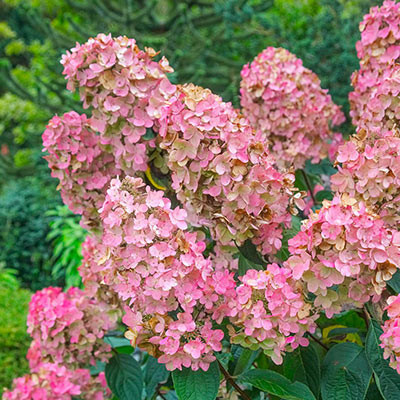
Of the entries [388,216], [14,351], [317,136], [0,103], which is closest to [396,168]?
[388,216]

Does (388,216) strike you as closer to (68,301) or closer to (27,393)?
(68,301)

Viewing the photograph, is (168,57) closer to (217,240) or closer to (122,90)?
(122,90)

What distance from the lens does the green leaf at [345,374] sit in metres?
0.86

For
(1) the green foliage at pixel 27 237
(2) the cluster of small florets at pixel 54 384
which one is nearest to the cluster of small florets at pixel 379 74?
(2) the cluster of small florets at pixel 54 384

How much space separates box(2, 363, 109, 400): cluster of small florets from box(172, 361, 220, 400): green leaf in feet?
1.77

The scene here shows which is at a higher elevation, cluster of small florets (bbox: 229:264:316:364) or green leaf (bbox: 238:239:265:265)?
green leaf (bbox: 238:239:265:265)

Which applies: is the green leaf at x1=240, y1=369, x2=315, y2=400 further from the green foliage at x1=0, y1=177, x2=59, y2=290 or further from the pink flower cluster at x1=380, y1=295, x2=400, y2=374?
the green foliage at x1=0, y1=177, x2=59, y2=290

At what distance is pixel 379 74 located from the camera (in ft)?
3.86

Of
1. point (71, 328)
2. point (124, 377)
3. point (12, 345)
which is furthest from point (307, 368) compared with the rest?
point (12, 345)

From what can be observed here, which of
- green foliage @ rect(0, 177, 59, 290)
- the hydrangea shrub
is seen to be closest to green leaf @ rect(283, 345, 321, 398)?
the hydrangea shrub

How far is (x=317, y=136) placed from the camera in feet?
4.62

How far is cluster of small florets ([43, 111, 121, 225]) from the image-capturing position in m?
1.09

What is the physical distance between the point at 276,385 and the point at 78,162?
570mm

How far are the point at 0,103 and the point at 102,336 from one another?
6996 millimetres
